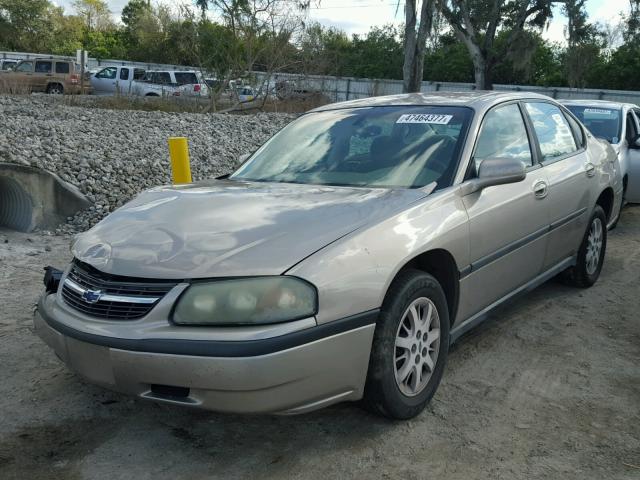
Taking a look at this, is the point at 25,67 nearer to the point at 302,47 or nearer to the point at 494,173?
the point at 302,47

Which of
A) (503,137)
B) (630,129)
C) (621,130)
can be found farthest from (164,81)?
(503,137)

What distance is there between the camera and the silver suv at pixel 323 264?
2680mm

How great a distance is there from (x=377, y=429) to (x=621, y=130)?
22.3 ft

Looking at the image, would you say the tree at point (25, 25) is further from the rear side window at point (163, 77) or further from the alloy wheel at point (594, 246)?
the alloy wheel at point (594, 246)

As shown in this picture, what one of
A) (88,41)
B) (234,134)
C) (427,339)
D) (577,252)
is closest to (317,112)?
(427,339)

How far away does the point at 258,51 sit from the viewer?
2047 cm

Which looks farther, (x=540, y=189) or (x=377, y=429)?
(x=540, y=189)

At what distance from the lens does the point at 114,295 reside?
2859 millimetres

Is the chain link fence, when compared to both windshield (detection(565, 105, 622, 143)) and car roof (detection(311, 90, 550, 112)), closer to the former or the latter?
windshield (detection(565, 105, 622, 143))

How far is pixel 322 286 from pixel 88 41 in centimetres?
6011

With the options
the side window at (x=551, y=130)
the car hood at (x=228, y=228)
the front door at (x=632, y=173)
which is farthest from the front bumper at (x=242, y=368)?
the front door at (x=632, y=173)

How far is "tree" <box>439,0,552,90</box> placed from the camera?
101 feet

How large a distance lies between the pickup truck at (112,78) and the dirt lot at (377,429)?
2539 cm

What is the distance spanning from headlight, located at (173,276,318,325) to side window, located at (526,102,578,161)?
2.67m
